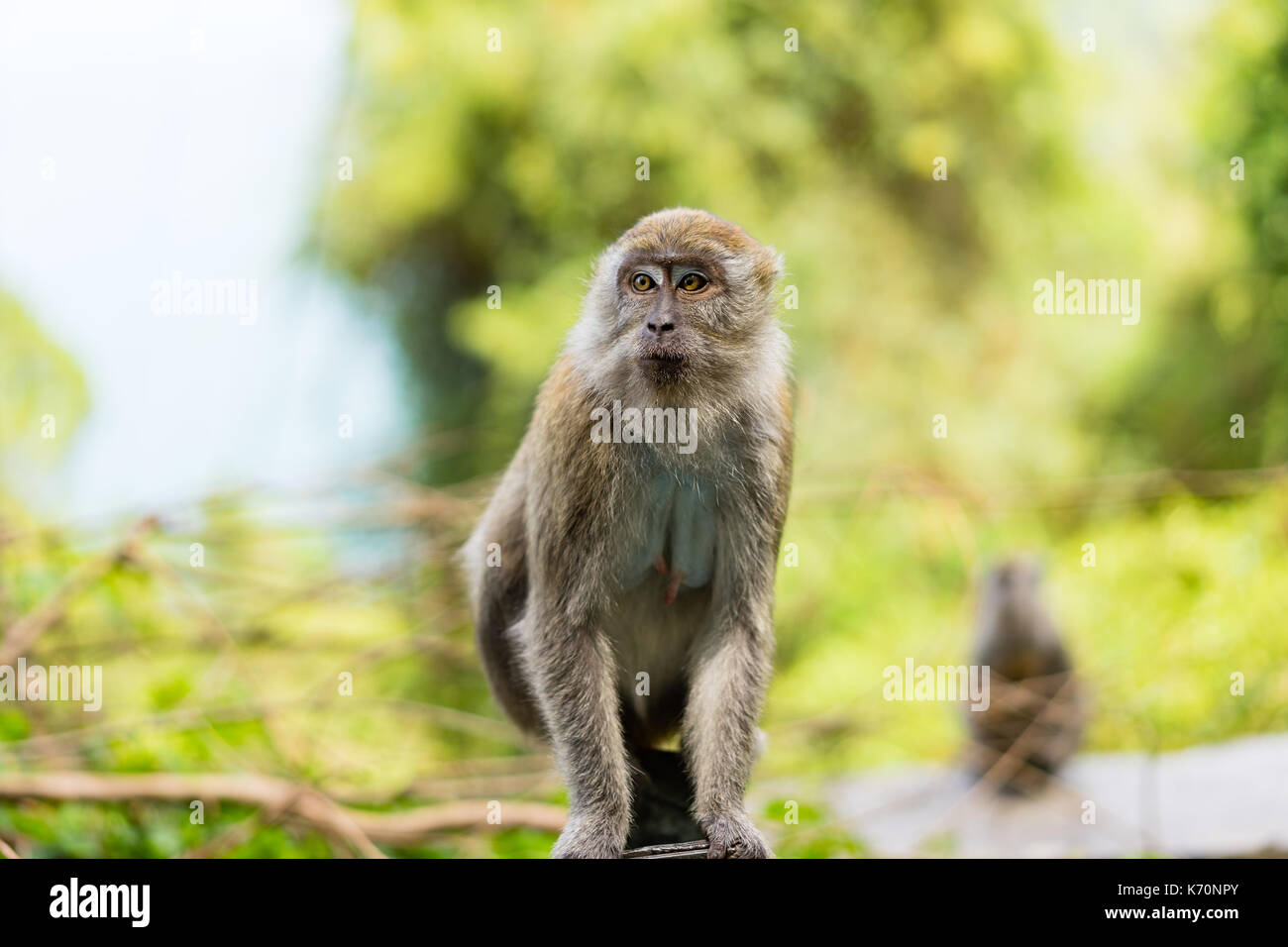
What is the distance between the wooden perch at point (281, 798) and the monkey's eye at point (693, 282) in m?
2.57

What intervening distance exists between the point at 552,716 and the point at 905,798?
4466mm

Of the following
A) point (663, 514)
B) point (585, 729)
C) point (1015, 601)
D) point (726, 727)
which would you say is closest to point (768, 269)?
point (663, 514)

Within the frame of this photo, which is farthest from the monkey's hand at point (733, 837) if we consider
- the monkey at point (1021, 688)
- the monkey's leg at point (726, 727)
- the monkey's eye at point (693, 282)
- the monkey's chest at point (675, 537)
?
the monkey at point (1021, 688)

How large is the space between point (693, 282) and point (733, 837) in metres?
1.68

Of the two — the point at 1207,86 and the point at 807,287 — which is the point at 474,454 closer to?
the point at 807,287

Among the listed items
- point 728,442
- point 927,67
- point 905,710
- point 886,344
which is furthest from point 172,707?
point 927,67

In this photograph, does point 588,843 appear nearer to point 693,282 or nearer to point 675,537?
point 675,537

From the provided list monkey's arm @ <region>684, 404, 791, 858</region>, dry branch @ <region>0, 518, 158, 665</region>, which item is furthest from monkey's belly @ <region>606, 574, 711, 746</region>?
dry branch @ <region>0, 518, 158, 665</region>

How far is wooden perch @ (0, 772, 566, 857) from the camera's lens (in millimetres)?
5062

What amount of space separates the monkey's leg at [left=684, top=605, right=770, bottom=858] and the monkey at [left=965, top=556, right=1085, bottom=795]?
158 inches

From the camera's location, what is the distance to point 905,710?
9.83 metres

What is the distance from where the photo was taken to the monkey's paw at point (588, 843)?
338cm

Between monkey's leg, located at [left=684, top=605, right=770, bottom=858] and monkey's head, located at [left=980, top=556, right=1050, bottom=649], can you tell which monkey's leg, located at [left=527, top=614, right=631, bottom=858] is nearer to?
monkey's leg, located at [left=684, top=605, right=770, bottom=858]
